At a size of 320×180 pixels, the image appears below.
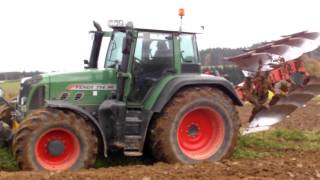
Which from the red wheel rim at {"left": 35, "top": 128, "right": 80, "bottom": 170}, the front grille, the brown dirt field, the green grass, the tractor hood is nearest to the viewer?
the red wheel rim at {"left": 35, "top": 128, "right": 80, "bottom": 170}

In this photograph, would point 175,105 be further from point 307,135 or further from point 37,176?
point 307,135

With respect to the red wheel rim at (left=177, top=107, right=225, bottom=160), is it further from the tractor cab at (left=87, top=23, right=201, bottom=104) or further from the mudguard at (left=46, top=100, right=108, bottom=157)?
the mudguard at (left=46, top=100, right=108, bottom=157)

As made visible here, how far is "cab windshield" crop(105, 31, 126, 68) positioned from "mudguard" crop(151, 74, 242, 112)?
2.81 ft

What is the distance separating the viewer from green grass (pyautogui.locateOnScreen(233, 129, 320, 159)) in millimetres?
9454

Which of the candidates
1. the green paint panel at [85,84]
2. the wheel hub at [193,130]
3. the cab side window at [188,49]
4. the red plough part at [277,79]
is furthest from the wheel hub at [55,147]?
the red plough part at [277,79]

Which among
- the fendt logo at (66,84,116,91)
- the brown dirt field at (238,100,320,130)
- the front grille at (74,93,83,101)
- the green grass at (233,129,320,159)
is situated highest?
the fendt logo at (66,84,116,91)

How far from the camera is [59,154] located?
784cm

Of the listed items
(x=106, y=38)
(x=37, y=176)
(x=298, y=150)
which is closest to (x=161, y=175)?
(x=37, y=176)

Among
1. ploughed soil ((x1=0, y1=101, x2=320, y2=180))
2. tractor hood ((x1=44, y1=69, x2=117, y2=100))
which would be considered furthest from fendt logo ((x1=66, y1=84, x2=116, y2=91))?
ploughed soil ((x1=0, y1=101, x2=320, y2=180))

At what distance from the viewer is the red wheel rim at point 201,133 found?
8734 mm

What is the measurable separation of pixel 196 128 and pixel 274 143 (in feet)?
6.16

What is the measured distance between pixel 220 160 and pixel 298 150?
5.73 feet

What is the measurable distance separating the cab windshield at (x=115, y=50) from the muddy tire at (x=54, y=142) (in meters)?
1.18

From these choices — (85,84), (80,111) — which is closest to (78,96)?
(85,84)
